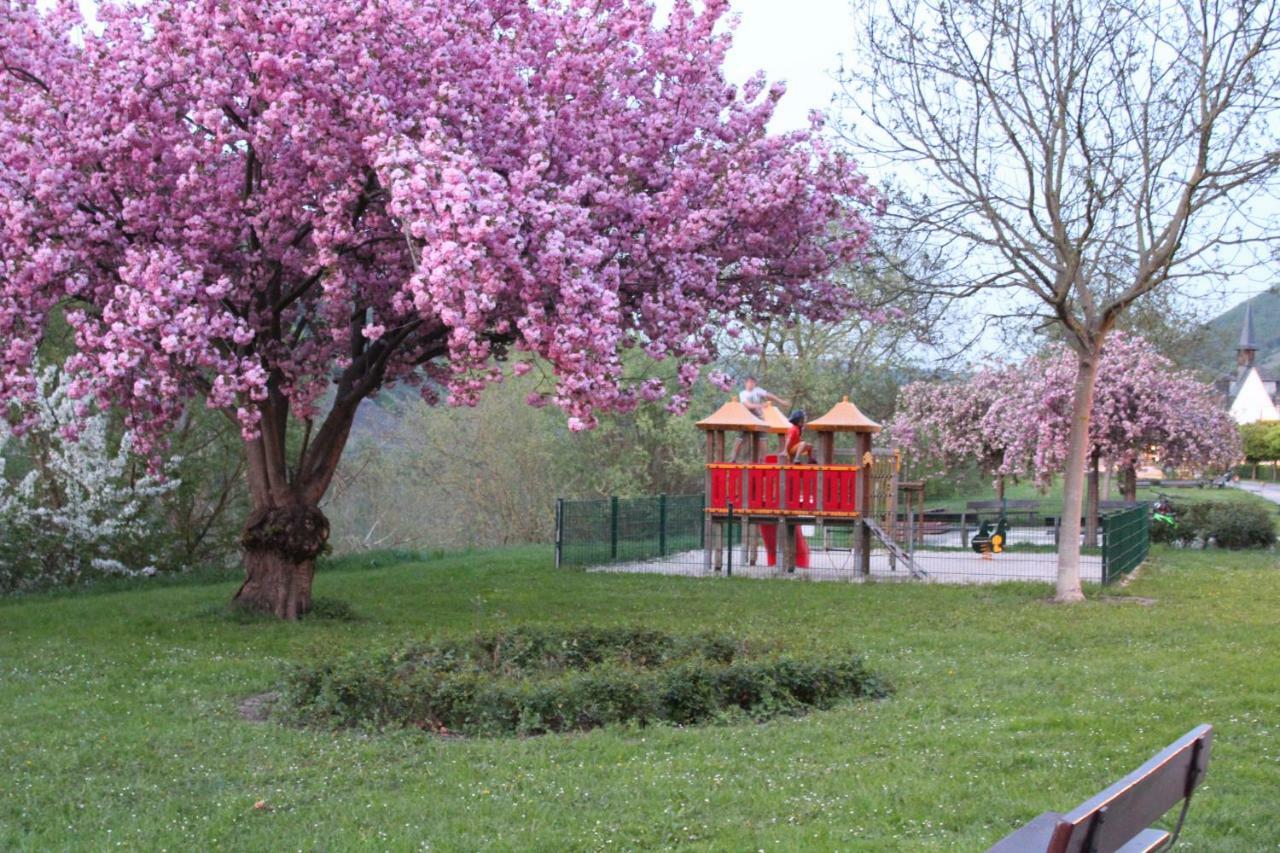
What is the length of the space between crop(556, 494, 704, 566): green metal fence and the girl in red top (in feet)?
8.15

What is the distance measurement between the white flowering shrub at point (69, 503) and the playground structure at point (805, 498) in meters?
7.83

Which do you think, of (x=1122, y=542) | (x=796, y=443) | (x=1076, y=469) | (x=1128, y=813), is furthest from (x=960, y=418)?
(x=1128, y=813)

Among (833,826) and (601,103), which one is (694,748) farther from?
(601,103)

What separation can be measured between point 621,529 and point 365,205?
10.8 m

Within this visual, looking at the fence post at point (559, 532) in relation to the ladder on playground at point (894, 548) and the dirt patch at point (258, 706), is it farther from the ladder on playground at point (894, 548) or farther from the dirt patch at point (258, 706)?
the dirt patch at point (258, 706)

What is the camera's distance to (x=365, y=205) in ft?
40.3

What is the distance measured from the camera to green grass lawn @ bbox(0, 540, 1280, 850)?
570cm

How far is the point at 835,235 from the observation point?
14258 mm

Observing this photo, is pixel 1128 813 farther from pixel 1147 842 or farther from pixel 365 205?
pixel 365 205

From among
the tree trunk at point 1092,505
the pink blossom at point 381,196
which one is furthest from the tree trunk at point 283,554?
the tree trunk at point 1092,505

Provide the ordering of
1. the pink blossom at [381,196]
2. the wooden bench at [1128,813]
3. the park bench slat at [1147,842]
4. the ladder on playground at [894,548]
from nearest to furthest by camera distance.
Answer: the wooden bench at [1128,813]
the park bench slat at [1147,842]
the pink blossom at [381,196]
the ladder on playground at [894,548]

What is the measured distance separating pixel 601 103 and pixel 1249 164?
664 centimetres

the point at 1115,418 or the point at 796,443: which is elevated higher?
the point at 1115,418

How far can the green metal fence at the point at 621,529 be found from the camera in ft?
69.1
